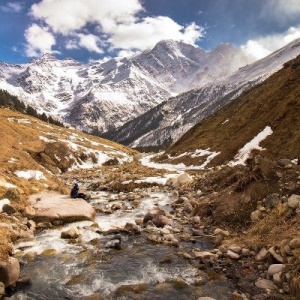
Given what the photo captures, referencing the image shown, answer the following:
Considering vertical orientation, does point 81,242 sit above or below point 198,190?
below

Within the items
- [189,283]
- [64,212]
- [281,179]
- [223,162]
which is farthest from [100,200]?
[223,162]

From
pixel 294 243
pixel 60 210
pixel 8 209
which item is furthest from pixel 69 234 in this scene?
pixel 294 243

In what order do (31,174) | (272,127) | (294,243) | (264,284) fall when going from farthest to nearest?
(272,127), (31,174), (294,243), (264,284)

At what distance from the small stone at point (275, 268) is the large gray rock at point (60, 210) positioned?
51.8 ft

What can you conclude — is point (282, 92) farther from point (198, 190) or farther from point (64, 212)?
point (64, 212)

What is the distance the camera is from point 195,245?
19.8 meters

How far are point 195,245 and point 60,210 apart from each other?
11902 millimetres

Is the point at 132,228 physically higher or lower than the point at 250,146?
lower

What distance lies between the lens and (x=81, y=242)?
2091 cm

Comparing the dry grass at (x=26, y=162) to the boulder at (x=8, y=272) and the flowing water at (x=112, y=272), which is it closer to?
the boulder at (x=8, y=272)

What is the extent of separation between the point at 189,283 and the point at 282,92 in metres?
59.4

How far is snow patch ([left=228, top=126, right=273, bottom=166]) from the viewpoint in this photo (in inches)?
2163

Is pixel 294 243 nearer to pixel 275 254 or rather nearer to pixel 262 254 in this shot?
pixel 275 254

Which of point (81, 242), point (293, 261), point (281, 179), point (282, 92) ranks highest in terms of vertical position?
point (282, 92)
